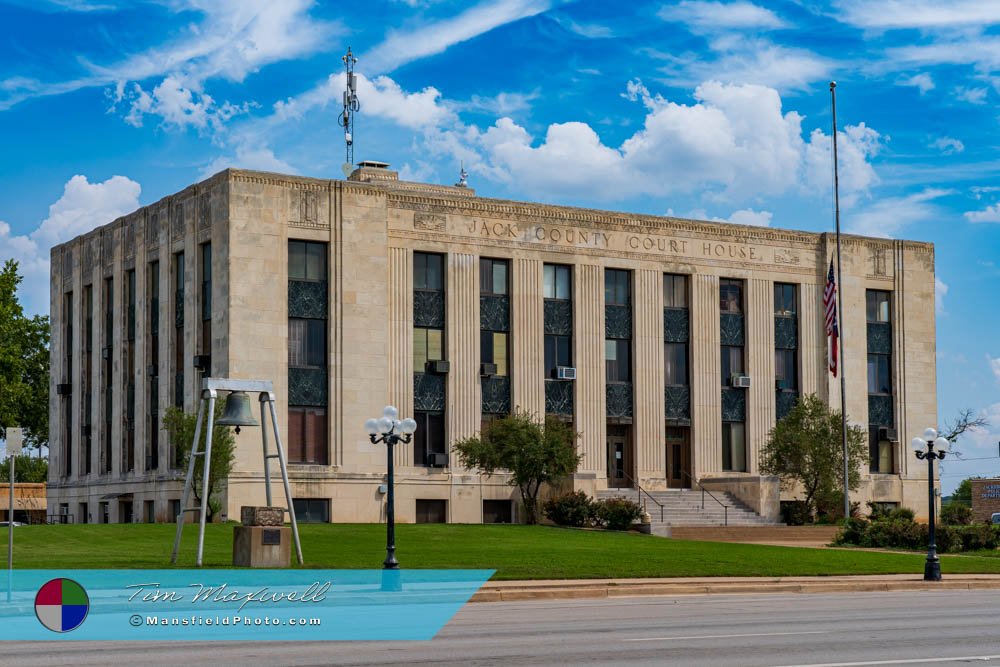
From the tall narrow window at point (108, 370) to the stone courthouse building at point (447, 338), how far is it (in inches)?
3.4

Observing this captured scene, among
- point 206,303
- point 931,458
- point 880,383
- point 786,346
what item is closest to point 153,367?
point 206,303

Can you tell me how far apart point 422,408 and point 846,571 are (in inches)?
926

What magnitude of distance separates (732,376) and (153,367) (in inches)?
961

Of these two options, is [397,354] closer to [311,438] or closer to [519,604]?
[311,438]

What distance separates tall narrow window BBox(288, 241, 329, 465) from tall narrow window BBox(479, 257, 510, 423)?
266 inches

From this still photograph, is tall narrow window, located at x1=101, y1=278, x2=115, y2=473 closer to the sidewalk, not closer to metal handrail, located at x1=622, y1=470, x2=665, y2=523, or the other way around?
metal handrail, located at x1=622, y1=470, x2=665, y2=523

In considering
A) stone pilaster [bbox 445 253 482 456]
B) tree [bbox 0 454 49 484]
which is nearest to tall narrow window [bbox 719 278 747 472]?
stone pilaster [bbox 445 253 482 456]

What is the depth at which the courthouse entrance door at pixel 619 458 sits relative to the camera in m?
60.2

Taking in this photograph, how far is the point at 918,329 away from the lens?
221 ft

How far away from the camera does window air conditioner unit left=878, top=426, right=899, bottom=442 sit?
65.7m

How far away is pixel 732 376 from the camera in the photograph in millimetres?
62594

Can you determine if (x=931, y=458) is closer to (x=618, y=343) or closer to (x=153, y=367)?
(x=618, y=343)

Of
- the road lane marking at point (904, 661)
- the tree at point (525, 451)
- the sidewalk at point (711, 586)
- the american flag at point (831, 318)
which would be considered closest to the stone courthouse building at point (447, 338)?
the tree at point (525, 451)

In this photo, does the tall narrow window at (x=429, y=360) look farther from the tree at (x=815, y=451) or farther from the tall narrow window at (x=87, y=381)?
the tall narrow window at (x=87, y=381)
